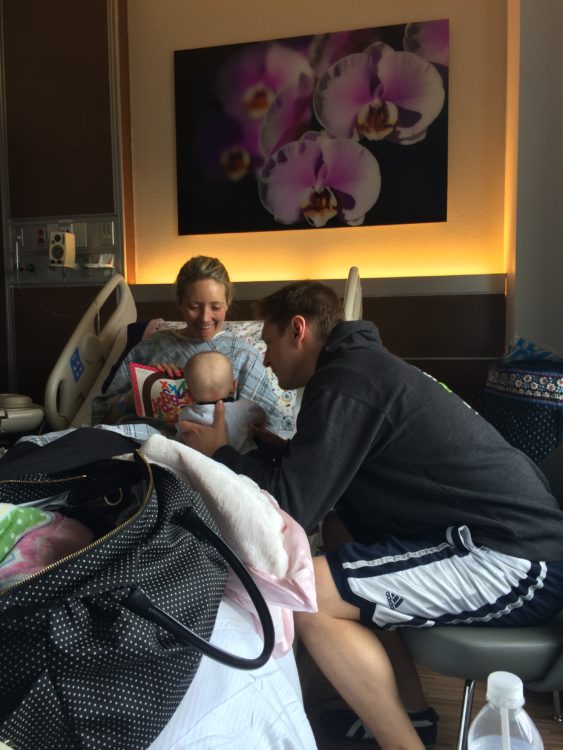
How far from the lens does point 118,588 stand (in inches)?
25.0

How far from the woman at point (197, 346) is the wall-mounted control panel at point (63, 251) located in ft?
4.54

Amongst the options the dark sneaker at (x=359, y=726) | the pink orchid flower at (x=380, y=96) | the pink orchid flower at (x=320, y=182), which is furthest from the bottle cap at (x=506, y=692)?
the pink orchid flower at (x=380, y=96)

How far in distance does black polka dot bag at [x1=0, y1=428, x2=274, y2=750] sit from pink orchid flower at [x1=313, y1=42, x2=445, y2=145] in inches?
127

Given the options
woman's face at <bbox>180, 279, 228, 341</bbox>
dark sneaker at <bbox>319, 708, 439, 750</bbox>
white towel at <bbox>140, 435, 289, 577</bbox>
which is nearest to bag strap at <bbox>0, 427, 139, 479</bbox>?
white towel at <bbox>140, 435, 289, 577</bbox>

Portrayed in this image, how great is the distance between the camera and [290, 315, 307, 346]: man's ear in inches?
60.8

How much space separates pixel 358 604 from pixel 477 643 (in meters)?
0.23

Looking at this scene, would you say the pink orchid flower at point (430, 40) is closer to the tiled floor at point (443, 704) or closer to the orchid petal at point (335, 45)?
the orchid petal at point (335, 45)

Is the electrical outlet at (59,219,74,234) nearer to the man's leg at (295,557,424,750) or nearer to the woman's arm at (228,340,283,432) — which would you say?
the woman's arm at (228,340,283,432)

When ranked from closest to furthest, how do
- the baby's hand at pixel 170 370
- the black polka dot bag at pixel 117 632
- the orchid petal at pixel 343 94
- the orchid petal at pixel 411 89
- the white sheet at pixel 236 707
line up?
the black polka dot bag at pixel 117 632
the white sheet at pixel 236 707
the baby's hand at pixel 170 370
the orchid petal at pixel 411 89
the orchid petal at pixel 343 94

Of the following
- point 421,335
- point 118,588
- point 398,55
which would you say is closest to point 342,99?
point 398,55

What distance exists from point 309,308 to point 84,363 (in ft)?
5.88

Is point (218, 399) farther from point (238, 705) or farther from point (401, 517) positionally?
point (238, 705)

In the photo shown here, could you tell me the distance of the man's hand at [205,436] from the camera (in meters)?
1.55

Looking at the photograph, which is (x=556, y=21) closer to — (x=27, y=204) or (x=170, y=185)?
(x=170, y=185)
